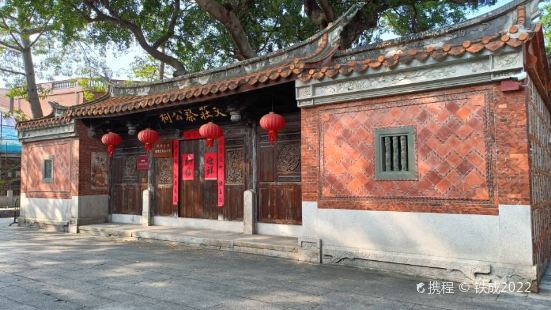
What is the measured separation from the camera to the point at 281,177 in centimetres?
759

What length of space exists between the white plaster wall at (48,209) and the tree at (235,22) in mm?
5253

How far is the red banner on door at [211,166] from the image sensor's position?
8.57 metres

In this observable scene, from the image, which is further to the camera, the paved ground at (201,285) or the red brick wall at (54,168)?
the red brick wall at (54,168)

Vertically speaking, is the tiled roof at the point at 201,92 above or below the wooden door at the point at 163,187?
above

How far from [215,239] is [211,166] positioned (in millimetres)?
1846

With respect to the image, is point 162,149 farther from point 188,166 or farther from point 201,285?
point 201,285

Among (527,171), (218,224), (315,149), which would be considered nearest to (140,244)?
(218,224)

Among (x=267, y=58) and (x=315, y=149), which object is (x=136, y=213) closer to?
(x=267, y=58)

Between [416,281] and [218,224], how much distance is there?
15.1ft

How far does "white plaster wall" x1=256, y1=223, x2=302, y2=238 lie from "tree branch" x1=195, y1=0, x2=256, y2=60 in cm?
561

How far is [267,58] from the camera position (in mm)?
7773

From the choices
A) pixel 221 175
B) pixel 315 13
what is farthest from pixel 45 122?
pixel 315 13

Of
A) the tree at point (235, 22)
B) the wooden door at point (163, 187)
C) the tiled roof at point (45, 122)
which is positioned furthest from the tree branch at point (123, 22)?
the wooden door at point (163, 187)

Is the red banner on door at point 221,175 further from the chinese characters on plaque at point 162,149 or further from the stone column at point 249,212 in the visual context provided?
the chinese characters on plaque at point 162,149
